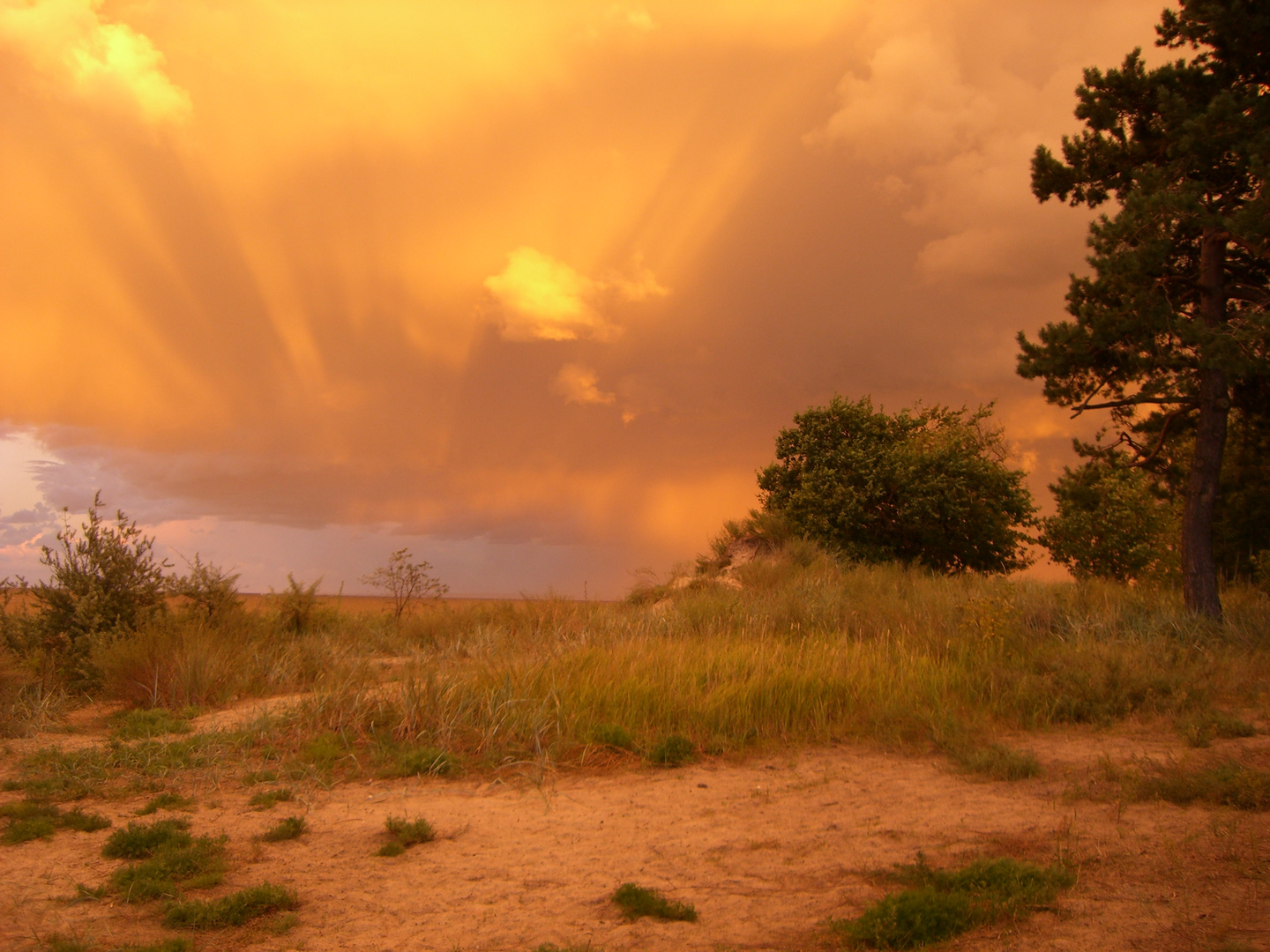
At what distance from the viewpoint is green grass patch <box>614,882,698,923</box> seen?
→ 486cm

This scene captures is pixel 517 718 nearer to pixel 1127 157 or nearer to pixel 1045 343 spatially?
pixel 1045 343

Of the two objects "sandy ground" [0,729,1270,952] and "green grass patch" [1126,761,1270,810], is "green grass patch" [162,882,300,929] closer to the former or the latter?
"sandy ground" [0,729,1270,952]

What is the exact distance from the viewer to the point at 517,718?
8.40 metres

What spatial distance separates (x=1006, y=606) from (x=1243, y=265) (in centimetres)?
907

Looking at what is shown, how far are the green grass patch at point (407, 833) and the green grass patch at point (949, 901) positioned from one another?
3.05 meters

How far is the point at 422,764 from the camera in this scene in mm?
7676

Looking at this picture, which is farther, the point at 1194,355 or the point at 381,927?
the point at 1194,355

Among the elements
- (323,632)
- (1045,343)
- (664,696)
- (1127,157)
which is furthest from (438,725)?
(1127,157)

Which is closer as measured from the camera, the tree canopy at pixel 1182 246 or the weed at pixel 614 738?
the weed at pixel 614 738

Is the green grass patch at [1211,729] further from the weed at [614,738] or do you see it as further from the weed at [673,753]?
the weed at [614,738]

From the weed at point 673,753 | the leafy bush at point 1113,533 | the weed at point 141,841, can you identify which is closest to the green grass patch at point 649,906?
the weed at point 673,753

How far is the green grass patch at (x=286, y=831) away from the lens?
6121mm

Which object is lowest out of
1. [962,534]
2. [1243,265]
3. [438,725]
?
[438,725]

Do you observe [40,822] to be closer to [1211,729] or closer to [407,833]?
[407,833]
